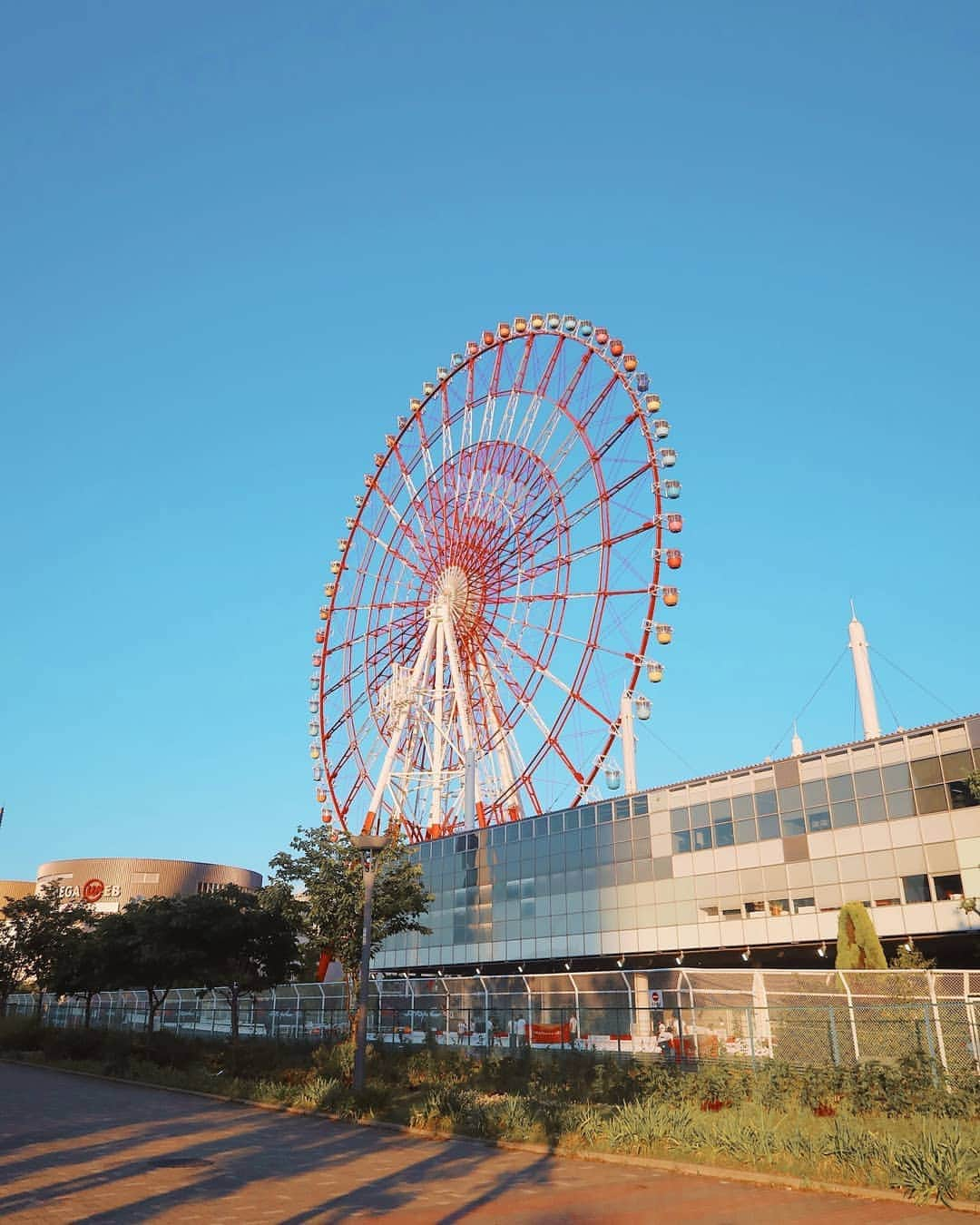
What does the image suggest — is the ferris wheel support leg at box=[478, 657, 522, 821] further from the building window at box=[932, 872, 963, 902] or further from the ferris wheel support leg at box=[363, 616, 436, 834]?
the building window at box=[932, 872, 963, 902]

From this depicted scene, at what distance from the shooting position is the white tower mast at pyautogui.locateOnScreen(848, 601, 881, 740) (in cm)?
4372

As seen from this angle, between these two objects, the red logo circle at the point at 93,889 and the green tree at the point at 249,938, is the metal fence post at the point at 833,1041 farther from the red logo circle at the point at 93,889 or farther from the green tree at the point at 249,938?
the red logo circle at the point at 93,889

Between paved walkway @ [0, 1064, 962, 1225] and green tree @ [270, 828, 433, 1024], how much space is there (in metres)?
12.0

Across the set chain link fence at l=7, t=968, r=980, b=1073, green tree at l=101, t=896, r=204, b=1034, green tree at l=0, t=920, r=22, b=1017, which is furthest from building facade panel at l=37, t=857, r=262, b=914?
green tree at l=101, t=896, r=204, b=1034

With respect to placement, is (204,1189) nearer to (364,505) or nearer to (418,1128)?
(418,1128)

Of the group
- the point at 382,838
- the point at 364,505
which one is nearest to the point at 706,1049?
the point at 382,838

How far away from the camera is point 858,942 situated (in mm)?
32750

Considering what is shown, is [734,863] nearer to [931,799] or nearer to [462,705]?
[931,799]

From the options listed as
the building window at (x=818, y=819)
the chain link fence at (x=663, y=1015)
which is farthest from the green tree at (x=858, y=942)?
the building window at (x=818, y=819)

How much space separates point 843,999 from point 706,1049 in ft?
11.9

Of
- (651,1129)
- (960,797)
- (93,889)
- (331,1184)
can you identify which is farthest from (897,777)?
(93,889)

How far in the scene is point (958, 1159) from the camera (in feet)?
38.1

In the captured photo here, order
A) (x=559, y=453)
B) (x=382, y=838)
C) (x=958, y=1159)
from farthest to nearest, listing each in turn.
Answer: (x=559, y=453) → (x=382, y=838) → (x=958, y=1159)

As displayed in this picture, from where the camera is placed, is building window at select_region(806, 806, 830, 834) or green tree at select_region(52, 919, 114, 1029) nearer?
green tree at select_region(52, 919, 114, 1029)
